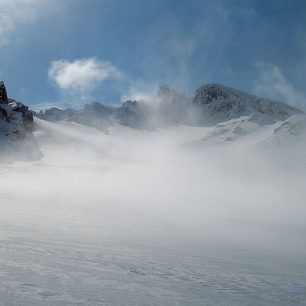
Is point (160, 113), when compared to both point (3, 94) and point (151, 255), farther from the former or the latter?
point (151, 255)

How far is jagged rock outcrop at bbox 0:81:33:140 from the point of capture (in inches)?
2267

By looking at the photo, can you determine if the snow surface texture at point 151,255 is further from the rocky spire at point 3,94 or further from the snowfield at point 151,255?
the rocky spire at point 3,94

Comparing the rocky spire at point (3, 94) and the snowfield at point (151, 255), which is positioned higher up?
the rocky spire at point (3, 94)

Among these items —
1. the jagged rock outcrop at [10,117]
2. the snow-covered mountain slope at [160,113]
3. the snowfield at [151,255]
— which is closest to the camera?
the snowfield at [151,255]

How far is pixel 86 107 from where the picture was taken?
158 meters

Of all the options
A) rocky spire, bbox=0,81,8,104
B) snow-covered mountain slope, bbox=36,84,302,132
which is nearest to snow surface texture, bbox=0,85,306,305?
rocky spire, bbox=0,81,8,104

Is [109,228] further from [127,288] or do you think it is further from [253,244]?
[127,288]

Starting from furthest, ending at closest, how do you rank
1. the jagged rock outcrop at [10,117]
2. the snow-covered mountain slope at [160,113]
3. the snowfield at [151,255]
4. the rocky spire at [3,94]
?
the snow-covered mountain slope at [160,113] → the rocky spire at [3,94] → the jagged rock outcrop at [10,117] → the snowfield at [151,255]

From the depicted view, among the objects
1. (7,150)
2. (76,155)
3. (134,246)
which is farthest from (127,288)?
(76,155)

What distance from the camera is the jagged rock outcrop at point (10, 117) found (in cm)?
5759

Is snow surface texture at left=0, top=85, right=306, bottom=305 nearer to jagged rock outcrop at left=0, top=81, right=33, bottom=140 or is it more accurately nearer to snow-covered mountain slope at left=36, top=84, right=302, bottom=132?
jagged rock outcrop at left=0, top=81, right=33, bottom=140

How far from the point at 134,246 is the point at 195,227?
447cm

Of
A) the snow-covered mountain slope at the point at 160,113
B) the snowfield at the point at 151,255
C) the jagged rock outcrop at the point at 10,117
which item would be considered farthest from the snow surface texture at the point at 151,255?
the snow-covered mountain slope at the point at 160,113

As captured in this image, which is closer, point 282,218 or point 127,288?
point 127,288
